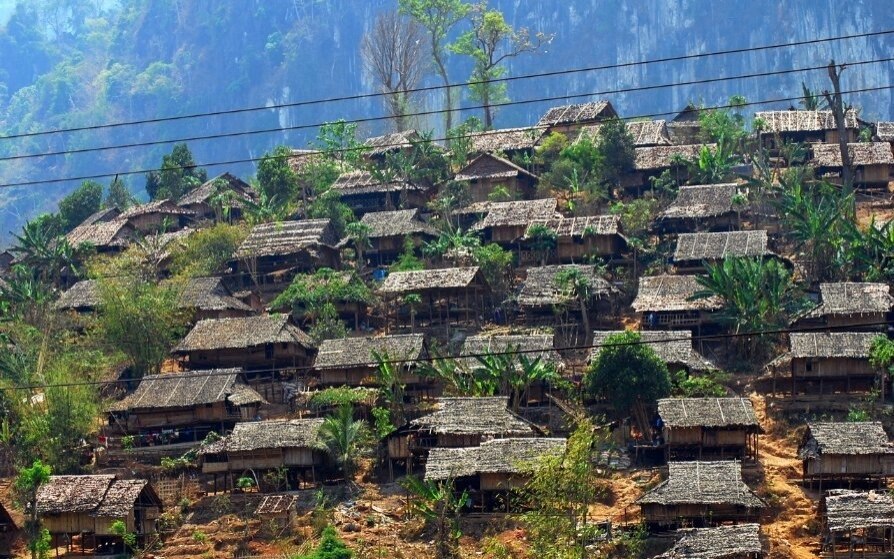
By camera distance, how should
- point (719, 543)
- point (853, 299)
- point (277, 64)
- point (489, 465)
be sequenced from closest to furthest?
1. point (719, 543)
2. point (489, 465)
3. point (853, 299)
4. point (277, 64)

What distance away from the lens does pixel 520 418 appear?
142 feet

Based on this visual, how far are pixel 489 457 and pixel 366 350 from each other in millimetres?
9202

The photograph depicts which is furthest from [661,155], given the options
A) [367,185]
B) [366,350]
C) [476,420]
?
[476,420]

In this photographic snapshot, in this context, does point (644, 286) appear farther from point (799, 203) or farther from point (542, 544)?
point (542, 544)

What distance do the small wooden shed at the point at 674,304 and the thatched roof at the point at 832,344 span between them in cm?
466

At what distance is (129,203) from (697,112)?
29980 millimetres

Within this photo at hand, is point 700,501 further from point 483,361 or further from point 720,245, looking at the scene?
point 720,245

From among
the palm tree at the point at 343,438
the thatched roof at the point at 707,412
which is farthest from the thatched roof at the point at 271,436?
the thatched roof at the point at 707,412

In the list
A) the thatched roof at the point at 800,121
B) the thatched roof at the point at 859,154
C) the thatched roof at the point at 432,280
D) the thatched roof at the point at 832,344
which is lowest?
the thatched roof at the point at 832,344

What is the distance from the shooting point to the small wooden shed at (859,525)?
117 feet

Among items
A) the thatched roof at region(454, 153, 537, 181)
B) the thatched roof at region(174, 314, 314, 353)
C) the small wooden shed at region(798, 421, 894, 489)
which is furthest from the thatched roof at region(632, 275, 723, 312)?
the thatched roof at region(454, 153, 537, 181)

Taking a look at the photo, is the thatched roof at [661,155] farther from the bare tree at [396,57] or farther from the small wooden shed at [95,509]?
the small wooden shed at [95,509]

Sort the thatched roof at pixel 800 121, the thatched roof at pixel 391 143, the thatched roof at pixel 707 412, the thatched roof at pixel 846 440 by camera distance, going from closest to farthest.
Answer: the thatched roof at pixel 846 440
the thatched roof at pixel 707 412
the thatched roof at pixel 800 121
the thatched roof at pixel 391 143

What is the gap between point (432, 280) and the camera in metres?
53.7
